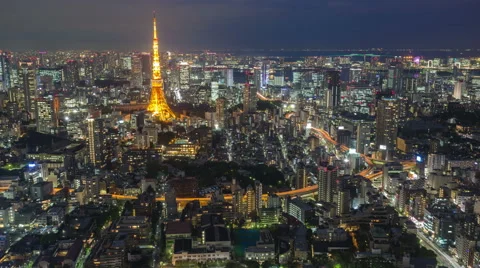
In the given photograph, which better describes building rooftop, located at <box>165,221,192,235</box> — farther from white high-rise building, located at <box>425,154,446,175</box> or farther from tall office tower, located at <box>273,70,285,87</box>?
tall office tower, located at <box>273,70,285,87</box>

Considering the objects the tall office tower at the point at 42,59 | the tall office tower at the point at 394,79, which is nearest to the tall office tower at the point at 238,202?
the tall office tower at the point at 394,79

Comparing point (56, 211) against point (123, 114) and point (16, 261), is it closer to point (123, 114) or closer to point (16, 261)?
point (16, 261)

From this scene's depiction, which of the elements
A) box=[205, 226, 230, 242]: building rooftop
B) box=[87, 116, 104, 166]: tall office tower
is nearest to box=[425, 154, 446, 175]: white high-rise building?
box=[205, 226, 230, 242]: building rooftop

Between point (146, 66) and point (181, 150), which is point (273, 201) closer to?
point (181, 150)

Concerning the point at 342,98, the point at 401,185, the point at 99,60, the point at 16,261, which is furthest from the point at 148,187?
the point at 99,60

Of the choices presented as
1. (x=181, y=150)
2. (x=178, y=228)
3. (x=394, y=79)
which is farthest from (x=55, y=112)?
(x=394, y=79)

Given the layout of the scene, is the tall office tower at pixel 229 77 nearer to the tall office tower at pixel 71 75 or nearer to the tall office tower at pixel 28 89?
the tall office tower at pixel 71 75
